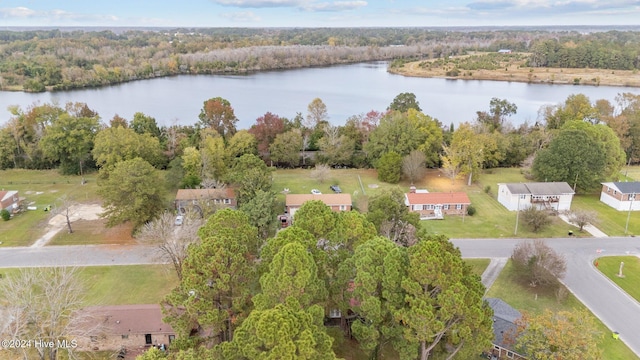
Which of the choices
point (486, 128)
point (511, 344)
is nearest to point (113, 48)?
point (486, 128)

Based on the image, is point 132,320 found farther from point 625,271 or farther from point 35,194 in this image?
point 625,271

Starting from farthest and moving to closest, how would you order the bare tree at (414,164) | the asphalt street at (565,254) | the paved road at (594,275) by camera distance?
the bare tree at (414,164) → the asphalt street at (565,254) → the paved road at (594,275)

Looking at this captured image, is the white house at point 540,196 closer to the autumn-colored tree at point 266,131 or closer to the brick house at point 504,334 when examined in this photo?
the brick house at point 504,334

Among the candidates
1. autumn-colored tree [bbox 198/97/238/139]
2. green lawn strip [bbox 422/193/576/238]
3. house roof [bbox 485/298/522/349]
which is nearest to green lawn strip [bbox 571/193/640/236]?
green lawn strip [bbox 422/193/576/238]

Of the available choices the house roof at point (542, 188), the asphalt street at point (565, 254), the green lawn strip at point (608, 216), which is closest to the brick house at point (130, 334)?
the asphalt street at point (565, 254)

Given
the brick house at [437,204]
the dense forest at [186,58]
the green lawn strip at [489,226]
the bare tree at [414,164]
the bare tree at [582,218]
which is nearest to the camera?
the bare tree at [582,218]

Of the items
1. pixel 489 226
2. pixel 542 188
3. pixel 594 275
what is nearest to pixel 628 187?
pixel 542 188
